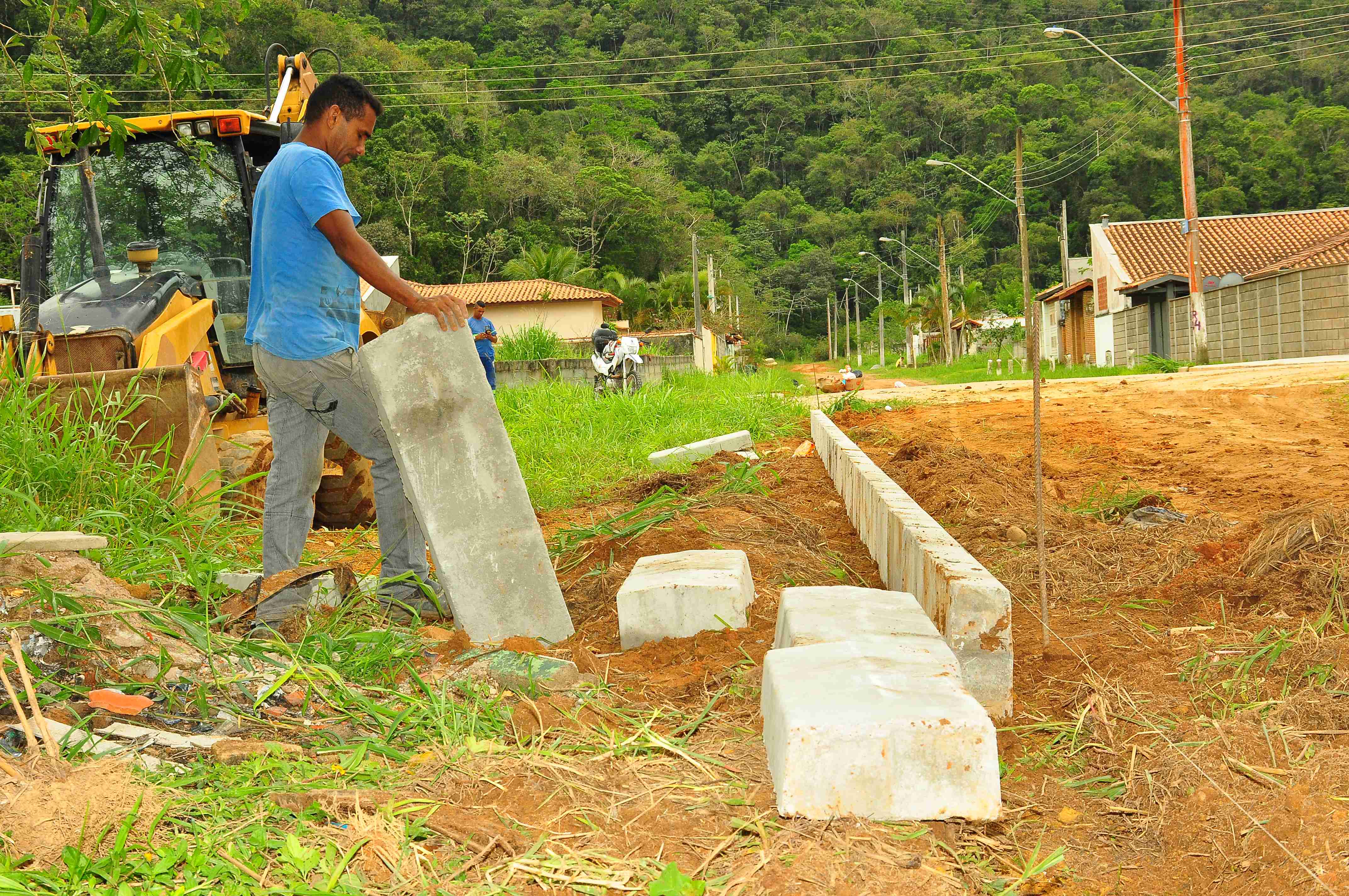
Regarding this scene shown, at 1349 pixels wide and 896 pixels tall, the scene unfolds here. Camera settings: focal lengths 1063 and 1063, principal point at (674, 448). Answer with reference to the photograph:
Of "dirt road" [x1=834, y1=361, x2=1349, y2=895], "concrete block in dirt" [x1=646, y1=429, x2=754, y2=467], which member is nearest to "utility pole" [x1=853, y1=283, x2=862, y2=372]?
"concrete block in dirt" [x1=646, y1=429, x2=754, y2=467]

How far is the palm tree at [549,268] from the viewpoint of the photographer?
162ft

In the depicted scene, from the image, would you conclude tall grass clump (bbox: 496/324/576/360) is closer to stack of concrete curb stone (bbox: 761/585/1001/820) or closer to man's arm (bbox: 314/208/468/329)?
man's arm (bbox: 314/208/468/329)

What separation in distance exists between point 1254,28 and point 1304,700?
61.3 meters

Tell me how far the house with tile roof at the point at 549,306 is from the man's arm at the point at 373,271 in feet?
124

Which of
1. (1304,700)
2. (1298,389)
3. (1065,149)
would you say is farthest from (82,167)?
(1065,149)

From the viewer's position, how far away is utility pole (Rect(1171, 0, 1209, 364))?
2353 cm

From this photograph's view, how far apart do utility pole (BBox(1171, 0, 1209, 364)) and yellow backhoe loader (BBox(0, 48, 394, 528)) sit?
21.6 m

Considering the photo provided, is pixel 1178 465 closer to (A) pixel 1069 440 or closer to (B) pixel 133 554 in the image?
(A) pixel 1069 440

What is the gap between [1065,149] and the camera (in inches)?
1821

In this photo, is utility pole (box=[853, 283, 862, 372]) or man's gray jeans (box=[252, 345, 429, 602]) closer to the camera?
man's gray jeans (box=[252, 345, 429, 602])

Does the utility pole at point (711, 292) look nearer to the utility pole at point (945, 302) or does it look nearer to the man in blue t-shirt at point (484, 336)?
the utility pole at point (945, 302)

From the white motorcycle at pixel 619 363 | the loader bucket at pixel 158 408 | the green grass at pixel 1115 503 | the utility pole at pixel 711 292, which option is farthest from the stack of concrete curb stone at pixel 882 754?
the utility pole at pixel 711 292

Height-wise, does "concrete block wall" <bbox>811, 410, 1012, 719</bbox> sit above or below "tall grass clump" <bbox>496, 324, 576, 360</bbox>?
below

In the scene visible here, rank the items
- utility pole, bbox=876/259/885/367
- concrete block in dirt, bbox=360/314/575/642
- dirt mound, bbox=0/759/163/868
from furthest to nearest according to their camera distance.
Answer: utility pole, bbox=876/259/885/367 → concrete block in dirt, bbox=360/314/575/642 → dirt mound, bbox=0/759/163/868
